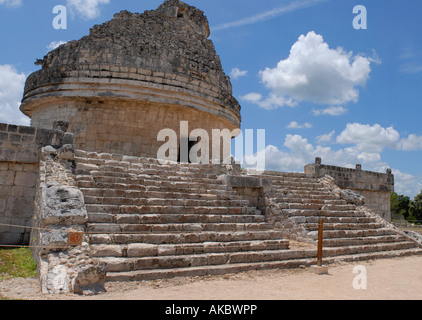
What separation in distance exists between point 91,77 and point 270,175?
703 centimetres

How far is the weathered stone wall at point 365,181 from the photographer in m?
12.3

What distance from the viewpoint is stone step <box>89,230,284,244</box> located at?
17.9 feet

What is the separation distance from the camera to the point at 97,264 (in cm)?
452

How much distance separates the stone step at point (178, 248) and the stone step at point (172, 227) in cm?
40

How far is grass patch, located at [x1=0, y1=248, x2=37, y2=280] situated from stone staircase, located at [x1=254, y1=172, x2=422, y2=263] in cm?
557

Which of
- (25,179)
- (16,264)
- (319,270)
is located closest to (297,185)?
(319,270)

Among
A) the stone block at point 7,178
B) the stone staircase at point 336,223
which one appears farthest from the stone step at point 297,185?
the stone block at point 7,178

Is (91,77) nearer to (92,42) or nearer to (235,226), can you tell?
(92,42)

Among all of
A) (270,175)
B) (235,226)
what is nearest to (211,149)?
(270,175)

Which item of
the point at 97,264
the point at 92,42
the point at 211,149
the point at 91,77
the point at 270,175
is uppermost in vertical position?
the point at 92,42

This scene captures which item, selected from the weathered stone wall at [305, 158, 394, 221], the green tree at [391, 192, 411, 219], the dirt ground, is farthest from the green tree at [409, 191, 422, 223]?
the dirt ground

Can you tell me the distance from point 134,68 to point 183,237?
26.1 ft

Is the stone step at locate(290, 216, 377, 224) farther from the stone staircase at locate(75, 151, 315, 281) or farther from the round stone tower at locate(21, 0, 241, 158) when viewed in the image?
the round stone tower at locate(21, 0, 241, 158)
